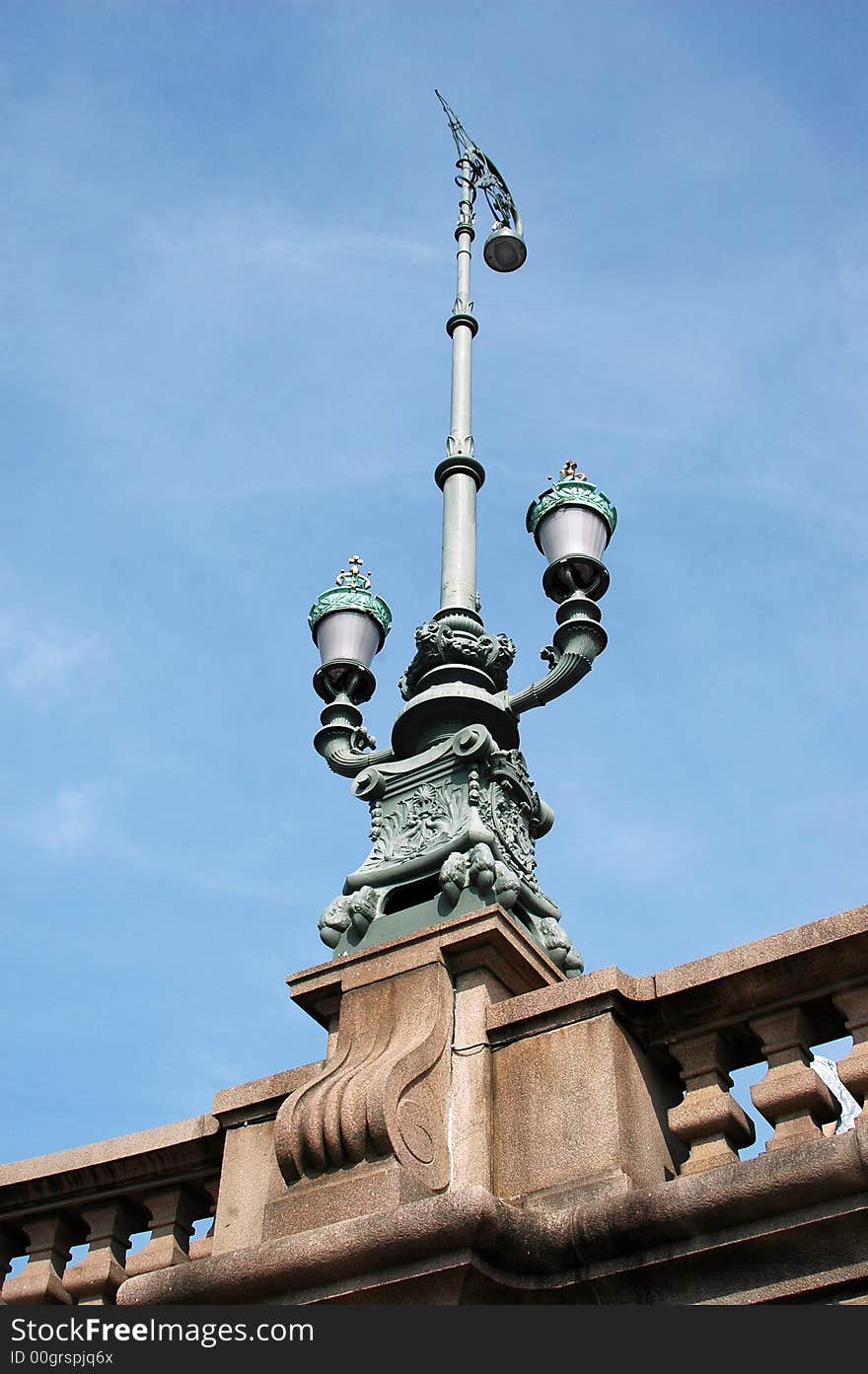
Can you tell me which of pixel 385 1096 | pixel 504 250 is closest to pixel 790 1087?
pixel 385 1096

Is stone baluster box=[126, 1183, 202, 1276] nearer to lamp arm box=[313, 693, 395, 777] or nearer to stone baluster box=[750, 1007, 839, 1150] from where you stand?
lamp arm box=[313, 693, 395, 777]

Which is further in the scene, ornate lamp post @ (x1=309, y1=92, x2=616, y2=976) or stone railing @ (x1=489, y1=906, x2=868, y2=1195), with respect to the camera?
ornate lamp post @ (x1=309, y1=92, x2=616, y2=976)

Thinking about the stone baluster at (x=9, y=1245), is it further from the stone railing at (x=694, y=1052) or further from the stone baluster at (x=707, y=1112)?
the stone baluster at (x=707, y=1112)

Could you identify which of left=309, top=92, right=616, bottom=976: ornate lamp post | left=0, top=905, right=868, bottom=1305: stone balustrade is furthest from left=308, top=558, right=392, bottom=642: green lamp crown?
left=0, top=905, right=868, bottom=1305: stone balustrade

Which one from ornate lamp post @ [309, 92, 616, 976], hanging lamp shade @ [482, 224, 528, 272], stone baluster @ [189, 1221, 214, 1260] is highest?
hanging lamp shade @ [482, 224, 528, 272]

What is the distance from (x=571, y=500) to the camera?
357 inches

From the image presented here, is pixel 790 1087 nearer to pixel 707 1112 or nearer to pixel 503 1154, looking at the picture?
pixel 707 1112

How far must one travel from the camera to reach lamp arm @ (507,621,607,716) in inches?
332

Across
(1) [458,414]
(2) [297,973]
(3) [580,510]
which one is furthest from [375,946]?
(1) [458,414]

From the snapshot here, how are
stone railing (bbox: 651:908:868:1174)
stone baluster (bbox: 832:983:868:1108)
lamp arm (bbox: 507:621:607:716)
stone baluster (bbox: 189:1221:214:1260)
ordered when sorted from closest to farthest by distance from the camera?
stone baluster (bbox: 832:983:868:1108)
stone railing (bbox: 651:908:868:1174)
stone baluster (bbox: 189:1221:214:1260)
lamp arm (bbox: 507:621:607:716)

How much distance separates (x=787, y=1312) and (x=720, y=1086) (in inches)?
45.5

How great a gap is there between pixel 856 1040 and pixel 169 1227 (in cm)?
330

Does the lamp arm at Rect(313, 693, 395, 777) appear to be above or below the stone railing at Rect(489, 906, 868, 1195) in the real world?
above

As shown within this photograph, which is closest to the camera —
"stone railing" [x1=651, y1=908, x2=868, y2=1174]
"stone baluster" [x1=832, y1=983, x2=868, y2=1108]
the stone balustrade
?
the stone balustrade
